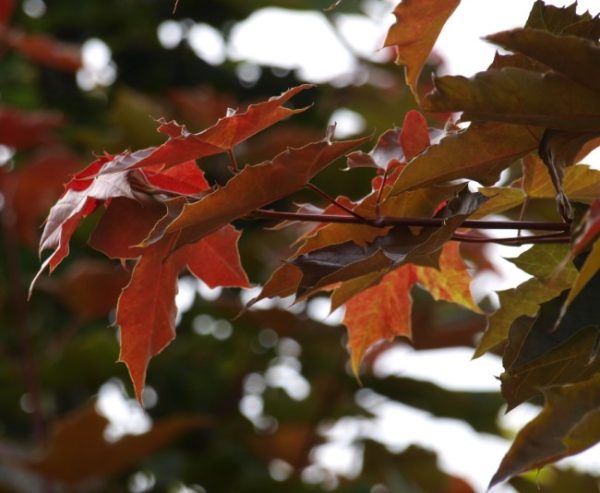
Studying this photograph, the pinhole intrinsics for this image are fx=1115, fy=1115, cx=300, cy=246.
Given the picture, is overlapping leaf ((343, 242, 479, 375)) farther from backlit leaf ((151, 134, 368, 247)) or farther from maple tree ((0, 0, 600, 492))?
backlit leaf ((151, 134, 368, 247))

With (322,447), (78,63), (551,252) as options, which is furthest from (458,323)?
(551,252)

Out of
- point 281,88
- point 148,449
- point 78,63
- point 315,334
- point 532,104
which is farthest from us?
point 281,88

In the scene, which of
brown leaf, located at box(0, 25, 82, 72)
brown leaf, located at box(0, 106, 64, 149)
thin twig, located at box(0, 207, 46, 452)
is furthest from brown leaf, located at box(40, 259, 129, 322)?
brown leaf, located at box(0, 25, 82, 72)

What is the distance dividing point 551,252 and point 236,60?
1.72 meters

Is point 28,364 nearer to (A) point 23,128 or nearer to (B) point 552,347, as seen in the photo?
(A) point 23,128

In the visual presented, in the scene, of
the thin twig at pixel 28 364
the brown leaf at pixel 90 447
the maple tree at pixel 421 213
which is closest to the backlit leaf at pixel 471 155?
the maple tree at pixel 421 213

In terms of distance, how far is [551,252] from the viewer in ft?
1.75

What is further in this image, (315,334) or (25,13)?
(25,13)

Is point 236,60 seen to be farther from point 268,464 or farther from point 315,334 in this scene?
point 268,464

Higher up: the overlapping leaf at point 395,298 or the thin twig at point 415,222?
the thin twig at point 415,222

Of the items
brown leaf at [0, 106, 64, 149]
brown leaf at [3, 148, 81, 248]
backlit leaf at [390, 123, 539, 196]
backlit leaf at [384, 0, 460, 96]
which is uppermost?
backlit leaf at [384, 0, 460, 96]

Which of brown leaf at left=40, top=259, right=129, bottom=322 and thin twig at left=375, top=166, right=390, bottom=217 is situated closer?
thin twig at left=375, top=166, right=390, bottom=217

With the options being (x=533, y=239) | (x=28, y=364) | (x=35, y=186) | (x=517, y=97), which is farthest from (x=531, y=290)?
(x=35, y=186)

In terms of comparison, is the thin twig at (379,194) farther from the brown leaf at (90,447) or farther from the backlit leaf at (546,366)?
the brown leaf at (90,447)
